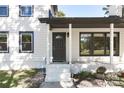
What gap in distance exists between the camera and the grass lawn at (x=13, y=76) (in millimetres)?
13336

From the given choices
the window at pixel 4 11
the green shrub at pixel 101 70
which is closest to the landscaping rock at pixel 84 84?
the green shrub at pixel 101 70

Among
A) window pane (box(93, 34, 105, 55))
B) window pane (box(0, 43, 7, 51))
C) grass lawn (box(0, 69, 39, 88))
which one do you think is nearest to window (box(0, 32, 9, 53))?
window pane (box(0, 43, 7, 51))

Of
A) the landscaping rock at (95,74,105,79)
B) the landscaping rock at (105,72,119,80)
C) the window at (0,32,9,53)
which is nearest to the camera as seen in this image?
the landscaping rock at (95,74,105,79)

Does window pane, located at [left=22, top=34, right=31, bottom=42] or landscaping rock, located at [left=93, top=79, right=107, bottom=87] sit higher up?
window pane, located at [left=22, top=34, right=31, bottom=42]

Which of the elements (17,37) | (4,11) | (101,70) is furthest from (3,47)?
(101,70)

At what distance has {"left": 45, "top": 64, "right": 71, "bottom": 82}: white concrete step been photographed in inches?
567

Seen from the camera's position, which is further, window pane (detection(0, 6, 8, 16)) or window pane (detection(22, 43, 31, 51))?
window pane (detection(22, 43, 31, 51))

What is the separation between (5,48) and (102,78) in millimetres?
7969

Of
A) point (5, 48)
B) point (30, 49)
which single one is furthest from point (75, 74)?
point (5, 48)

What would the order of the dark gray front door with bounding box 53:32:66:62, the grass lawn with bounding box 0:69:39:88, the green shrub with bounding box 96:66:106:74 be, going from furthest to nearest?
the dark gray front door with bounding box 53:32:66:62 < the green shrub with bounding box 96:66:106:74 < the grass lawn with bounding box 0:69:39:88

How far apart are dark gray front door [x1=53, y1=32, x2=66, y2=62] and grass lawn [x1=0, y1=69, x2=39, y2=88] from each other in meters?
2.23

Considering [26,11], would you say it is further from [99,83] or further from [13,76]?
[99,83]

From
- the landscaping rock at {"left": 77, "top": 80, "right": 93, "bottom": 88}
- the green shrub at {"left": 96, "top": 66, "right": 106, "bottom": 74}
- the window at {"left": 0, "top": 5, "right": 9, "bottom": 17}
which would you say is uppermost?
the window at {"left": 0, "top": 5, "right": 9, "bottom": 17}

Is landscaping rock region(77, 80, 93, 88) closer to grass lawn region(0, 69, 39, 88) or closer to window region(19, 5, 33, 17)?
grass lawn region(0, 69, 39, 88)
